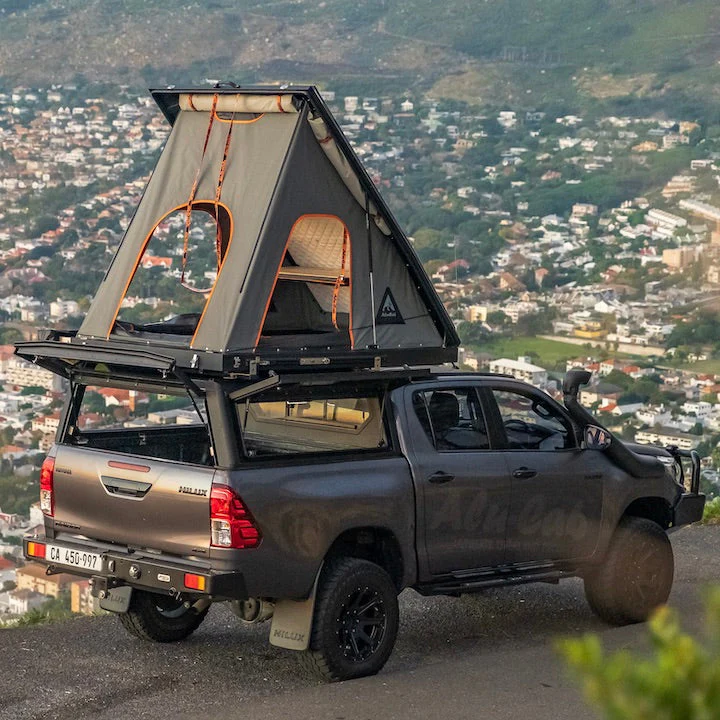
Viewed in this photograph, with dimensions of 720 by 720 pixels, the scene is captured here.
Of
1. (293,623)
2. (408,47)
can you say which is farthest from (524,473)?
(408,47)

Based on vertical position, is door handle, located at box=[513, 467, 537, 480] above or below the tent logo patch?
below

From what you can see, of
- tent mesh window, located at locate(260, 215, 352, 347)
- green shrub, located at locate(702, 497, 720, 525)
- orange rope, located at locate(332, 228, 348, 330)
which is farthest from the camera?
green shrub, located at locate(702, 497, 720, 525)

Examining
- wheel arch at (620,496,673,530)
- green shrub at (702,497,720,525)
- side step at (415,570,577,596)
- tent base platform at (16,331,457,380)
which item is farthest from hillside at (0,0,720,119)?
tent base platform at (16,331,457,380)

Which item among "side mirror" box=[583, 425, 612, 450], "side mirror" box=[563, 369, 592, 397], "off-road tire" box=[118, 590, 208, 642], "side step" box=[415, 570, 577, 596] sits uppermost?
"side mirror" box=[563, 369, 592, 397]

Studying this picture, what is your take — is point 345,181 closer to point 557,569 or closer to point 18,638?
point 557,569

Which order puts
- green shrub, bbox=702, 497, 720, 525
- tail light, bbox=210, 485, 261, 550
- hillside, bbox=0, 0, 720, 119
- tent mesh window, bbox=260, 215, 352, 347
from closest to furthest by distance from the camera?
1. tail light, bbox=210, 485, 261, 550
2. tent mesh window, bbox=260, 215, 352, 347
3. green shrub, bbox=702, 497, 720, 525
4. hillside, bbox=0, 0, 720, 119

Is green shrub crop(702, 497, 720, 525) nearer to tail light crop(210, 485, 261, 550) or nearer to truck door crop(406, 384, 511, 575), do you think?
truck door crop(406, 384, 511, 575)

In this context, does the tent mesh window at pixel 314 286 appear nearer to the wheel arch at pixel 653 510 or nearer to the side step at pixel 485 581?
the side step at pixel 485 581

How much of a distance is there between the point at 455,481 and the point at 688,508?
200 centimetres

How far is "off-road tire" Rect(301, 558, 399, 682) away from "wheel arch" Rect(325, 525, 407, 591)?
0.16m

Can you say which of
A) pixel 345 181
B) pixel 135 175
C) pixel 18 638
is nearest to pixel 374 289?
pixel 345 181

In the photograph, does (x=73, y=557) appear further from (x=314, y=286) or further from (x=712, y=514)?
(x=712, y=514)

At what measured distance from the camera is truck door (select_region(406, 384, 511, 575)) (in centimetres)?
801

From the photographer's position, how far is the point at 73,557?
25.1 ft
